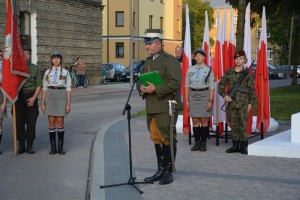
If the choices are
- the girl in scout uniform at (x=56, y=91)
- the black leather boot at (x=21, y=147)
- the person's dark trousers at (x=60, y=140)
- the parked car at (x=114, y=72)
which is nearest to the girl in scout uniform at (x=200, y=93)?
the girl in scout uniform at (x=56, y=91)

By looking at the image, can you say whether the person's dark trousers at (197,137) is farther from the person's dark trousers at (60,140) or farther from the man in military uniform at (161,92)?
the man in military uniform at (161,92)

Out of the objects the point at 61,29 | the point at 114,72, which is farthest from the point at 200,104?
the point at 114,72

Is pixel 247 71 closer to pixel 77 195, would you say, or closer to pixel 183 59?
pixel 183 59

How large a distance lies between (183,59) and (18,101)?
356cm

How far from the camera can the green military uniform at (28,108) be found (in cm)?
991

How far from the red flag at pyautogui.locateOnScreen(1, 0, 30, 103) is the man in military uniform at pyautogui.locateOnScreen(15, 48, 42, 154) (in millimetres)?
132

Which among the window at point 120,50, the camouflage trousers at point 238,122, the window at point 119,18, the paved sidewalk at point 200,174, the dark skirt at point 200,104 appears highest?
the window at point 119,18

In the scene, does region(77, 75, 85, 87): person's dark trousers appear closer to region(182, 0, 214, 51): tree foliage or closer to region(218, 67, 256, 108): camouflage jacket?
region(218, 67, 256, 108): camouflage jacket

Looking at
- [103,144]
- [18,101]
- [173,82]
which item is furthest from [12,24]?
[173,82]

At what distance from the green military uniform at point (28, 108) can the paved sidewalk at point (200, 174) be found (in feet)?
4.31

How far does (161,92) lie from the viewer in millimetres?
6664

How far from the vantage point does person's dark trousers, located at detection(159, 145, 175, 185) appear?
703 cm

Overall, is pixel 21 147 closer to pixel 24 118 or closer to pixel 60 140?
pixel 24 118

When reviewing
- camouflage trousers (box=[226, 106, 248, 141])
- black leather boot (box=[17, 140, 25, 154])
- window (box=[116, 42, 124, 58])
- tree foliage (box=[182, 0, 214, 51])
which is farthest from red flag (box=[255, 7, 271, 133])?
tree foliage (box=[182, 0, 214, 51])
